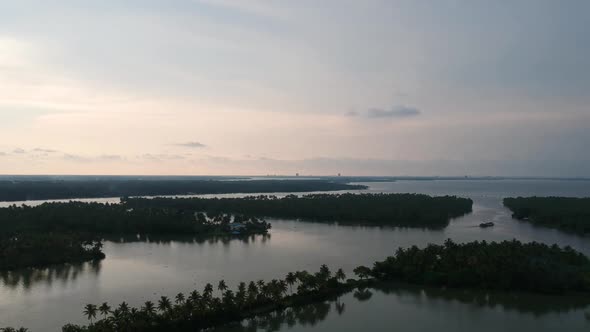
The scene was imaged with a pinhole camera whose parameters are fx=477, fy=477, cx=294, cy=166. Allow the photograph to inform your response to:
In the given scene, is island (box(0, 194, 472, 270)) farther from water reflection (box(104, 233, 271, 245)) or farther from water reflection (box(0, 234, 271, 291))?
water reflection (box(104, 233, 271, 245))

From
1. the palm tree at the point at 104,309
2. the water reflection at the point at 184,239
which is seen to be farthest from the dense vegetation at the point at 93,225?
the palm tree at the point at 104,309

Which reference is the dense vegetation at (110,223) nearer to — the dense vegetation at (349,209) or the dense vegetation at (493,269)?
the dense vegetation at (349,209)

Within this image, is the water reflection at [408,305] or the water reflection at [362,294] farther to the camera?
the water reflection at [362,294]

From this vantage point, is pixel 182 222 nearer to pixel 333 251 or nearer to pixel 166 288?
pixel 333 251

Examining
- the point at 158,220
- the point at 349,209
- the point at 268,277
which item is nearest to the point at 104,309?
the point at 268,277

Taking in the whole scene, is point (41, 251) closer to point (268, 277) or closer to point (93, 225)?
point (93, 225)

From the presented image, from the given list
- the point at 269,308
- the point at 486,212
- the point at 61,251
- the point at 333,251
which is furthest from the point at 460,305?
the point at 486,212
